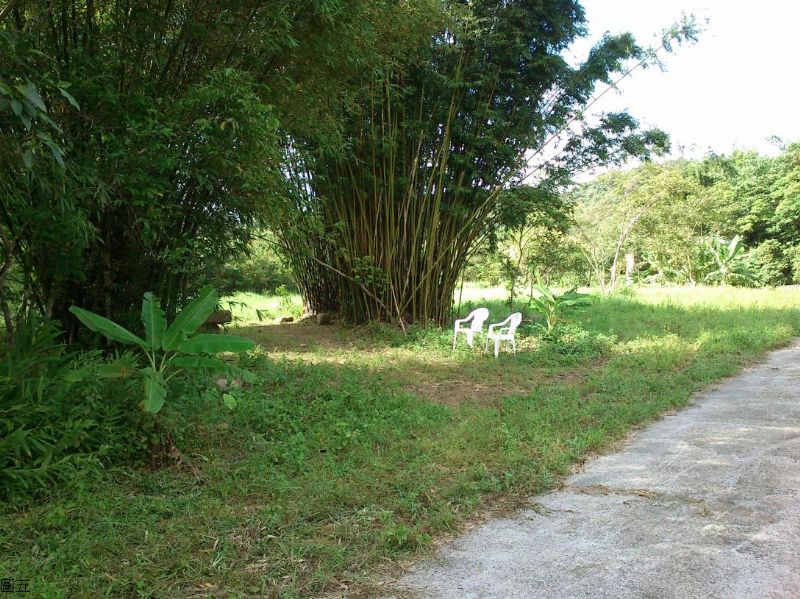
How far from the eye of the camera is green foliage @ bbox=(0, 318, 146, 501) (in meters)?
2.91

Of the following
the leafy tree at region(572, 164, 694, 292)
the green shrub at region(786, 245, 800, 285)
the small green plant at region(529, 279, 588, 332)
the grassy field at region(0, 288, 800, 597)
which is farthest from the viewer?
the green shrub at region(786, 245, 800, 285)

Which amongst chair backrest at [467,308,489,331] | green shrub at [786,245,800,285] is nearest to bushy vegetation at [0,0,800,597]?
chair backrest at [467,308,489,331]

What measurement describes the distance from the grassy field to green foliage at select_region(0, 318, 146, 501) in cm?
16

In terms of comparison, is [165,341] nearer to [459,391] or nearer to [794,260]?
[459,391]

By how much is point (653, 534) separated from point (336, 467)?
172 cm

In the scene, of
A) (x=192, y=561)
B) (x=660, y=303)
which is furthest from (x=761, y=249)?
(x=192, y=561)

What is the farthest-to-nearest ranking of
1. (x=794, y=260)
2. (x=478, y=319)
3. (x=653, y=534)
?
(x=794, y=260) → (x=478, y=319) → (x=653, y=534)

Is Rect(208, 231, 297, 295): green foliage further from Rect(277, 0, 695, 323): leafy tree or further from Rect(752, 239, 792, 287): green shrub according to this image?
Rect(752, 239, 792, 287): green shrub

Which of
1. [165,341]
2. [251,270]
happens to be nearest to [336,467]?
[165,341]

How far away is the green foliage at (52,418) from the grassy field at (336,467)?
0.16 meters

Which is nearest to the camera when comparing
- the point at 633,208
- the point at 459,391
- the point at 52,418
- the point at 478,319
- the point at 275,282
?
the point at 52,418

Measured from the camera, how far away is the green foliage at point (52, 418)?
2.91 meters

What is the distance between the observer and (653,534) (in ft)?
8.79

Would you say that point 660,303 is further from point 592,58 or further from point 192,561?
point 192,561
